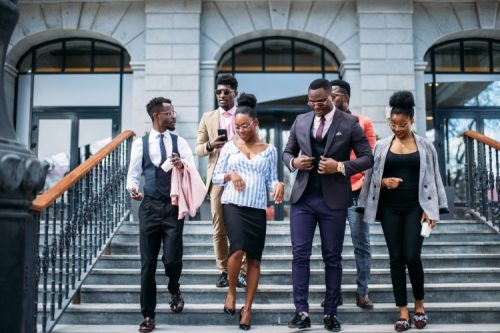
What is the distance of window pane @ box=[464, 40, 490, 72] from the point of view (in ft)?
40.6

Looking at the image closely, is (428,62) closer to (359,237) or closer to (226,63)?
(226,63)

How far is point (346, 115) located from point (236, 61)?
24.1 feet

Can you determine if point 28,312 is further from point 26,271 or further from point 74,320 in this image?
point 74,320

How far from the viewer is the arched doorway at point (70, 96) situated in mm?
12242

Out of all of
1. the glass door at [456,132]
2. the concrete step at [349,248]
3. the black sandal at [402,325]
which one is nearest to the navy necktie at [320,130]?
the black sandal at [402,325]

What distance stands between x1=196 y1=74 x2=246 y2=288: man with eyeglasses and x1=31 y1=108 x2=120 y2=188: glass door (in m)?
6.63

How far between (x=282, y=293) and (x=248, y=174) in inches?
49.3

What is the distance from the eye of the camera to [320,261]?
647cm

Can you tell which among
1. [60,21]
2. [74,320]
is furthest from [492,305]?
[60,21]

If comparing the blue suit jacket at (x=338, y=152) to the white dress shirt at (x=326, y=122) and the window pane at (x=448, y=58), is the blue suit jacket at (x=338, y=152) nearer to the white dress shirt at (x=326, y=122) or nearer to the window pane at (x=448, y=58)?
the white dress shirt at (x=326, y=122)

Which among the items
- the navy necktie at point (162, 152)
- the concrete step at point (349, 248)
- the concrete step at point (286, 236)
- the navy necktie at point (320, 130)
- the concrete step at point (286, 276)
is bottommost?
the concrete step at point (286, 276)

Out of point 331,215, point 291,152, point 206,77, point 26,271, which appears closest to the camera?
point 26,271

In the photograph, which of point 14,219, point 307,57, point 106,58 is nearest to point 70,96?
point 106,58

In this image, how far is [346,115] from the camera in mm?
5102
